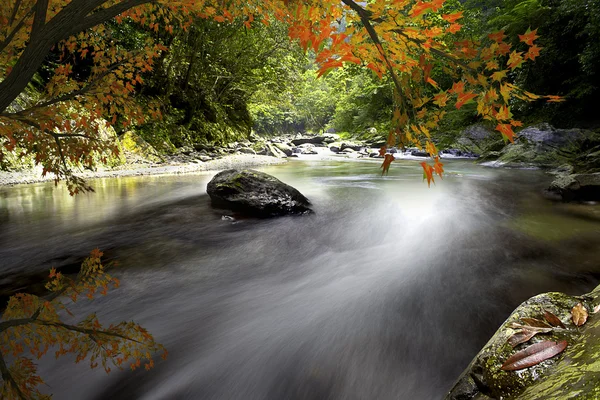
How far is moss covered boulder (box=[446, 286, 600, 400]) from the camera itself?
3.11 feet

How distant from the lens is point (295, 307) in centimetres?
293

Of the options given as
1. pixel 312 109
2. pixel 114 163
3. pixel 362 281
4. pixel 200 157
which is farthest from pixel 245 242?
pixel 312 109

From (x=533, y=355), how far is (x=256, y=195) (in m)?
4.56

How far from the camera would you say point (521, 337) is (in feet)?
4.47

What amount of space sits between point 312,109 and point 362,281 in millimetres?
47016

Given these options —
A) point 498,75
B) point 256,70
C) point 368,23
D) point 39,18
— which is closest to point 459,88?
point 498,75

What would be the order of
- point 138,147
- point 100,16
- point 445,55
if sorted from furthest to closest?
1. point 138,147
2. point 100,16
3. point 445,55

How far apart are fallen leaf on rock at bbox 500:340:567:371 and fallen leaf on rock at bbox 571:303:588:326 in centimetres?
21

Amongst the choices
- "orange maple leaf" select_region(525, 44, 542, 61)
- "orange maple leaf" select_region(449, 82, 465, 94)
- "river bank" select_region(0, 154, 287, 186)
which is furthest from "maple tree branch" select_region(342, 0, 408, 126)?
"river bank" select_region(0, 154, 287, 186)

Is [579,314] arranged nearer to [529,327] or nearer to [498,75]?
[529,327]

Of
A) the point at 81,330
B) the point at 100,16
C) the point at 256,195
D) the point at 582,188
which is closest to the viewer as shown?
the point at 100,16

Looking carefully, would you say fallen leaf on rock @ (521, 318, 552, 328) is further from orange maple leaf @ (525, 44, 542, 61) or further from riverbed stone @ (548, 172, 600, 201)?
riverbed stone @ (548, 172, 600, 201)

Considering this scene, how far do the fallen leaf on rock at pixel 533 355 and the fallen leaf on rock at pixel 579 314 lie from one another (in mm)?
205

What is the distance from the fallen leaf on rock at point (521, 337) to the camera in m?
1.35
